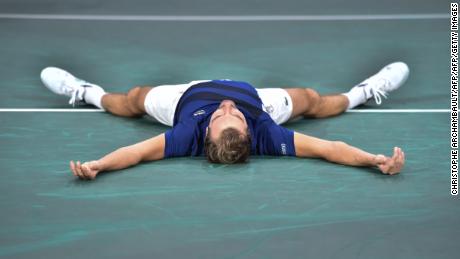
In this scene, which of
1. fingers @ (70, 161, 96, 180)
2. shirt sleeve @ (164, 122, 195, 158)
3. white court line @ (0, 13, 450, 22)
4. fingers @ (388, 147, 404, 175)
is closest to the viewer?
fingers @ (70, 161, 96, 180)

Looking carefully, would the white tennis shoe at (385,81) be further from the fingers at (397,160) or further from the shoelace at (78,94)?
the shoelace at (78,94)

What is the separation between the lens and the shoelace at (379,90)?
7.76 metres

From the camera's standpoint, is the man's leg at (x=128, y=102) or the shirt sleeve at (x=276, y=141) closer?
the shirt sleeve at (x=276, y=141)

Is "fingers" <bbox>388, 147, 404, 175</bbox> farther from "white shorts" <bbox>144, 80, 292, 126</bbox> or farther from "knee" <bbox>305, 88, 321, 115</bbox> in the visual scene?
"knee" <bbox>305, 88, 321, 115</bbox>

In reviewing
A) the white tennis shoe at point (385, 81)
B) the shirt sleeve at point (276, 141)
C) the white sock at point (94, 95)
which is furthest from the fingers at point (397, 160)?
the white sock at point (94, 95)

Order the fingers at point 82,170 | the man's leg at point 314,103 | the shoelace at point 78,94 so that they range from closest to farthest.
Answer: the fingers at point 82,170, the man's leg at point 314,103, the shoelace at point 78,94

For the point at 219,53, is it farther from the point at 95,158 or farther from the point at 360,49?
the point at 95,158

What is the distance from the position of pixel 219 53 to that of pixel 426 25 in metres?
2.41

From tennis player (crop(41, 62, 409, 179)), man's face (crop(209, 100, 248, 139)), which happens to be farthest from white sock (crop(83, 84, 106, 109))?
man's face (crop(209, 100, 248, 139))

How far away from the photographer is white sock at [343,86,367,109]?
7.64 metres

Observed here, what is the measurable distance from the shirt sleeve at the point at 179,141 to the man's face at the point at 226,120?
→ 19 centimetres

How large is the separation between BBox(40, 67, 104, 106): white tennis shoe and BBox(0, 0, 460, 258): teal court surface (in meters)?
0.12

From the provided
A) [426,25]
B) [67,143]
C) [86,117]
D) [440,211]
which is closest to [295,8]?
[426,25]

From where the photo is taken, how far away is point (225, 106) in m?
6.49
